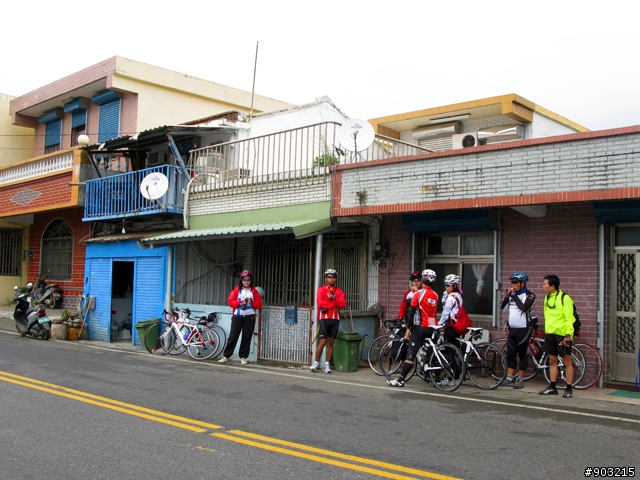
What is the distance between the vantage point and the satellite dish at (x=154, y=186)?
1505cm

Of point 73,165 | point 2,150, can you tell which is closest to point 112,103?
point 73,165

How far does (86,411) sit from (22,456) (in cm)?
184

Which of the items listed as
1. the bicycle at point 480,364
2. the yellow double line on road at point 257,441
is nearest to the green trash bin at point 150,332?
the yellow double line on road at point 257,441

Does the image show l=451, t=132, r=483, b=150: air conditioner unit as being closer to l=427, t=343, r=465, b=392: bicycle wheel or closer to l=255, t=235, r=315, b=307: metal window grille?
l=255, t=235, r=315, b=307: metal window grille

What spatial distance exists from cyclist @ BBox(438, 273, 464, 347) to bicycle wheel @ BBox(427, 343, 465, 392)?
1.83ft

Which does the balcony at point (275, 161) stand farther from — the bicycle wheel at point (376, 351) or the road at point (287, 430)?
the road at point (287, 430)

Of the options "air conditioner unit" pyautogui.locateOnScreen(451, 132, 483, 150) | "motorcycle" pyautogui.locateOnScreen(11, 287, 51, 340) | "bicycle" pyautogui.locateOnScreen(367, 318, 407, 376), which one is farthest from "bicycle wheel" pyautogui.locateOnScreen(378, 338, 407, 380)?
"motorcycle" pyautogui.locateOnScreen(11, 287, 51, 340)

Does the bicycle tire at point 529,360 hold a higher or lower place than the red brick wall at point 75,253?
lower

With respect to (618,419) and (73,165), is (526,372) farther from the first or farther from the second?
(73,165)

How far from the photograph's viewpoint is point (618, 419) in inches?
298

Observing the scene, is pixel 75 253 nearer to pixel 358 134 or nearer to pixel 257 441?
pixel 358 134

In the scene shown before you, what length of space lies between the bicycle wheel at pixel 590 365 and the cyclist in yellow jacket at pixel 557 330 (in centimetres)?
72

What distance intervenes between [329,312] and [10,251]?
16.8 metres

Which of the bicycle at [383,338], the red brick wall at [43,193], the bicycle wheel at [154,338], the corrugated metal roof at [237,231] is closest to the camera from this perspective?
the bicycle at [383,338]
